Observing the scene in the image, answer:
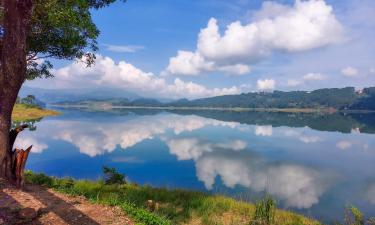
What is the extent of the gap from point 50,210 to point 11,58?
6.71 meters

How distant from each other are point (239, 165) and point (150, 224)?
34821mm

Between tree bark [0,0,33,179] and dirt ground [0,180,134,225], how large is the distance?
6.43 ft

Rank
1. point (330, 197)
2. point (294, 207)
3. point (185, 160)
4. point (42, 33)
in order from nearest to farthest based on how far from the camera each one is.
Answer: point (42, 33) < point (294, 207) < point (330, 197) < point (185, 160)

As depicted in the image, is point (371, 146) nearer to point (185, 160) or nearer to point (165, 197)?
point (185, 160)

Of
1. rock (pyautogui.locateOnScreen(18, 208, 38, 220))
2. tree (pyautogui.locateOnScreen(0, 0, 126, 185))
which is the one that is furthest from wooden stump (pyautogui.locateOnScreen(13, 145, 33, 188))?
rock (pyautogui.locateOnScreen(18, 208, 38, 220))

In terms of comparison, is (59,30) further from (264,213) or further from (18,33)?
(264,213)

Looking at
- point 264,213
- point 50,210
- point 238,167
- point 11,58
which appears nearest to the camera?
point 50,210

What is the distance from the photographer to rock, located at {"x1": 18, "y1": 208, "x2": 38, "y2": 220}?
440 inches

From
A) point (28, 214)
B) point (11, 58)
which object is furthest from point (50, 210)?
point (11, 58)

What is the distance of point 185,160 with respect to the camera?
50.4 meters

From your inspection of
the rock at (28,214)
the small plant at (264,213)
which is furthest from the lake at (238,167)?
the rock at (28,214)

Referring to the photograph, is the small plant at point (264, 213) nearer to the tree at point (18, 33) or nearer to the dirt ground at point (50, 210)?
the dirt ground at point (50, 210)

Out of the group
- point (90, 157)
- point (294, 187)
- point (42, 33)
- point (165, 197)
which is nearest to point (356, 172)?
point (294, 187)

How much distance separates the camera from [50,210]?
1244 cm
